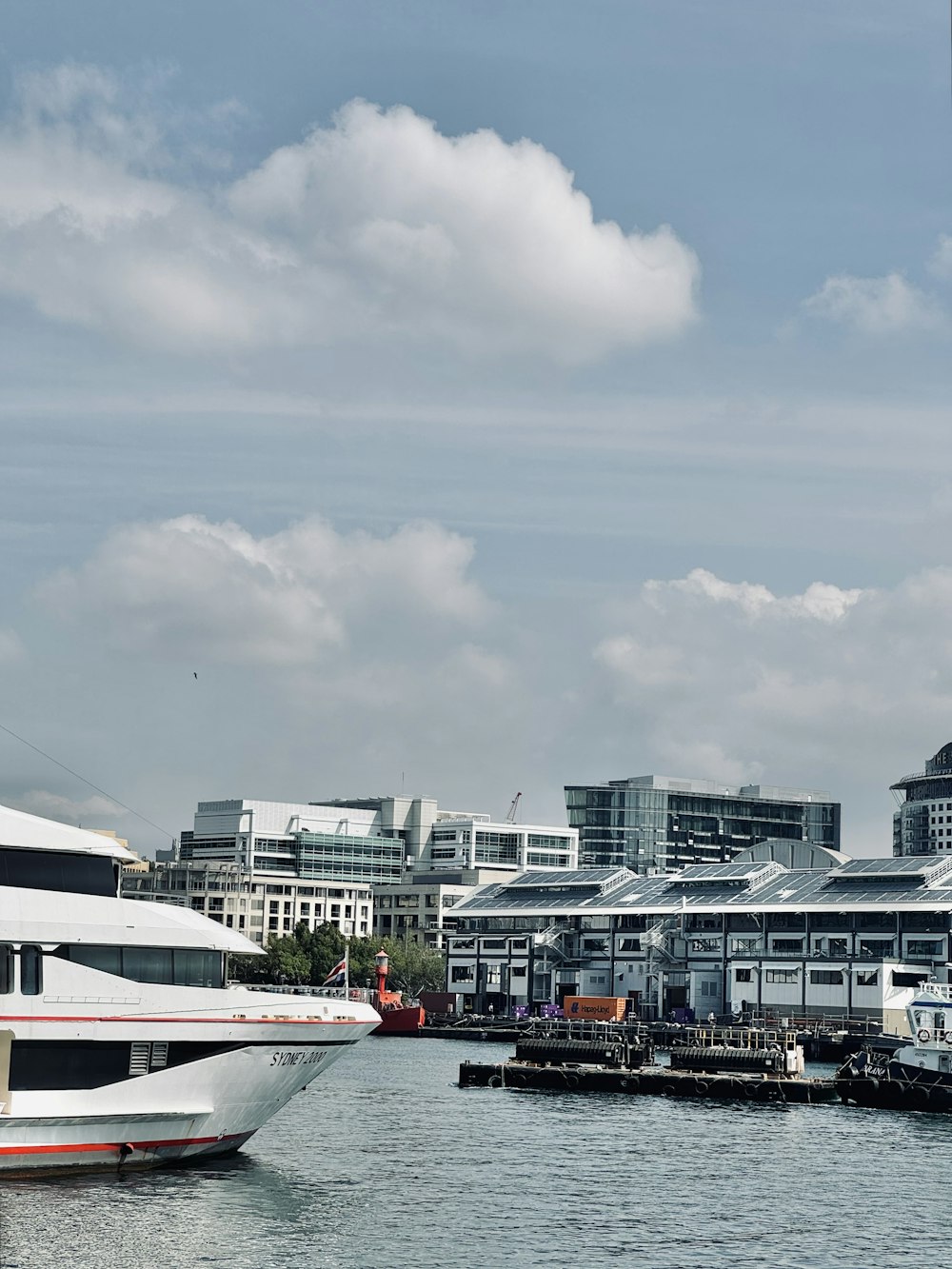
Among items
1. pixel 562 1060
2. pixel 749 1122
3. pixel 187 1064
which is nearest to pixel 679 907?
pixel 562 1060

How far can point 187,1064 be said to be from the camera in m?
52.9

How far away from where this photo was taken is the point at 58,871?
52.2 meters

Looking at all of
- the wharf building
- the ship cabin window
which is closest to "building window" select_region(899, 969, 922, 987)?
the wharf building

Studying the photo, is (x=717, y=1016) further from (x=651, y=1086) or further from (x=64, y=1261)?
(x=64, y=1261)

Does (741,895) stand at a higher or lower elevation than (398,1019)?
higher

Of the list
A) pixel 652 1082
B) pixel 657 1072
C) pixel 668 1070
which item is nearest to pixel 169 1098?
pixel 652 1082

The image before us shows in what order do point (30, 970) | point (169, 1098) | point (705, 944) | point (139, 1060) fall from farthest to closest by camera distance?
point (705, 944) < point (169, 1098) < point (139, 1060) < point (30, 970)

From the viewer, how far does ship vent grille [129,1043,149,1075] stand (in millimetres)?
51844

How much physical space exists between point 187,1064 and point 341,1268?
11095 millimetres

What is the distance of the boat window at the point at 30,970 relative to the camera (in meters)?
50.4

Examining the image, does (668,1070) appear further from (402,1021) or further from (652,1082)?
(402,1021)

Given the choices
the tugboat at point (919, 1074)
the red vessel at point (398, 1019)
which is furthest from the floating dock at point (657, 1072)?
the red vessel at point (398, 1019)

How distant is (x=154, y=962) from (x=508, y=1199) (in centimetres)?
1363

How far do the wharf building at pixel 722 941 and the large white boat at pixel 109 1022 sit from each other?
4109 inches
